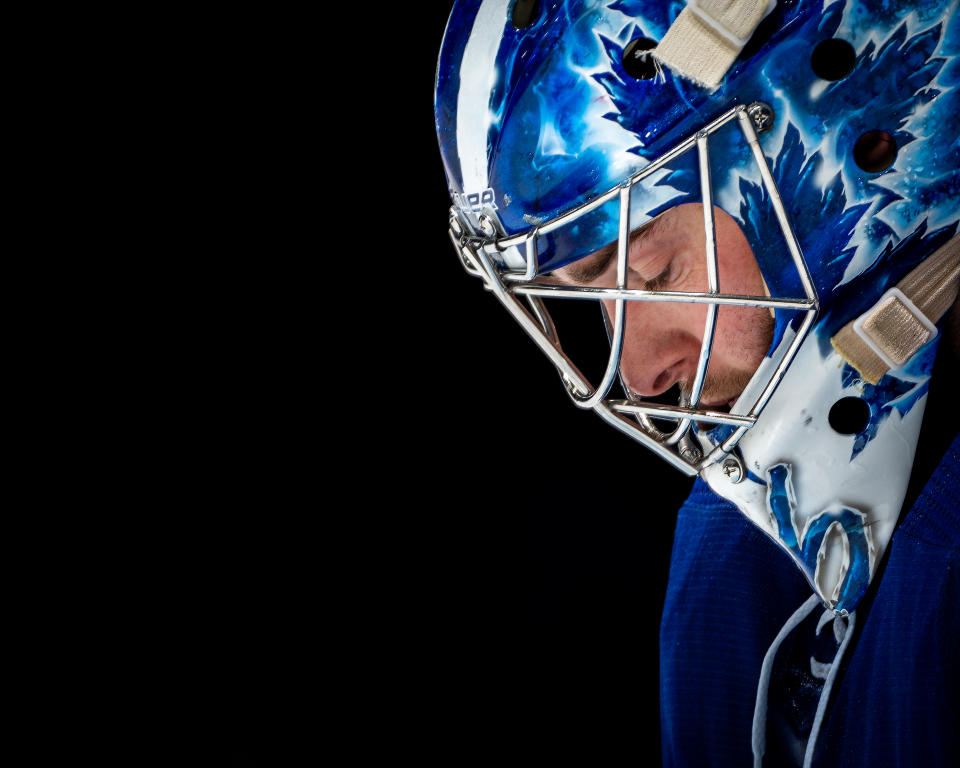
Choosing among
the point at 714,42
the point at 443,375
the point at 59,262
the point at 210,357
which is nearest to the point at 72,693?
the point at 210,357

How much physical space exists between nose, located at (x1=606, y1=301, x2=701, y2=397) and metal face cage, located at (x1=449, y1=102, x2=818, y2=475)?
4 centimetres

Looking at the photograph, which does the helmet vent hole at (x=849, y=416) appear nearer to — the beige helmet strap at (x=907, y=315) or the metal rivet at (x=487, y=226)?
the beige helmet strap at (x=907, y=315)

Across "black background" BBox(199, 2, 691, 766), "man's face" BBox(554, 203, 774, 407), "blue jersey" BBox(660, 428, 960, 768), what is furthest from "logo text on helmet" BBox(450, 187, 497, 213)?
"black background" BBox(199, 2, 691, 766)

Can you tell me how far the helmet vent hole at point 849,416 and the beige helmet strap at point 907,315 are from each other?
0.13ft

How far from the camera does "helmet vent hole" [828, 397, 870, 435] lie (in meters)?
A: 0.92

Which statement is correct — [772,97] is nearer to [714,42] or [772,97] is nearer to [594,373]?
[714,42]

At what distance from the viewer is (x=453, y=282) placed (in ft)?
5.62

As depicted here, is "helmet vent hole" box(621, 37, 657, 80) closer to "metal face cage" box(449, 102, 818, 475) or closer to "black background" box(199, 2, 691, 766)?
"metal face cage" box(449, 102, 818, 475)

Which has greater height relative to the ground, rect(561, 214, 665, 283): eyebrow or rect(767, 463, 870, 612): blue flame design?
rect(561, 214, 665, 283): eyebrow

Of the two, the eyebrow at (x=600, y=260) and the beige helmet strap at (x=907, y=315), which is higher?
the eyebrow at (x=600, y=260)

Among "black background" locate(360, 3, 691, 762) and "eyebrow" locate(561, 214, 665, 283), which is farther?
"black background" locate(360, 3, 691, 762)

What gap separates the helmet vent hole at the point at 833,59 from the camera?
84cm

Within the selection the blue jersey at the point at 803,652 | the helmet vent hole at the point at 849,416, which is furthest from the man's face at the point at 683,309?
the blue jersey at the point at 803,652

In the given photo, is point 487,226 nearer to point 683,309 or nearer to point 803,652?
point 683,309
